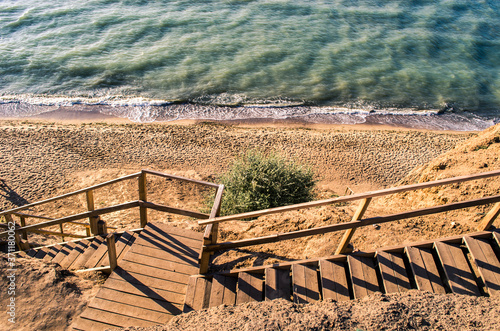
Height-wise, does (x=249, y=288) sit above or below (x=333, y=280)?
below

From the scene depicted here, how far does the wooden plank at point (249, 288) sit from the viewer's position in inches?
178

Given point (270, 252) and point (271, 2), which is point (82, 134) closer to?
point (270, 252)

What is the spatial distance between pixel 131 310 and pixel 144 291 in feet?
1.09

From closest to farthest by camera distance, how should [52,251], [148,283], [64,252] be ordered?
1. [148,283]
2. [64,252]
3. [52,251]

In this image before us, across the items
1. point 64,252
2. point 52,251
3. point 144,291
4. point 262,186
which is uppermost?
point 144,291

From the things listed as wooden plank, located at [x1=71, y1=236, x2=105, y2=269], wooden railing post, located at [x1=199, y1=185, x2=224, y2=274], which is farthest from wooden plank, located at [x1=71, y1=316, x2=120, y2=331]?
wooden plank, located at [x1=71, y1=236, x2=105, y2=269]

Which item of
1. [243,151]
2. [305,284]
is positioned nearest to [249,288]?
[305,284]

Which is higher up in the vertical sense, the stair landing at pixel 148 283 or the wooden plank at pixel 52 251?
the stair landing at pixel 148 283

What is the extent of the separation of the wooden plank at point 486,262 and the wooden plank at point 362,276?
1243mm

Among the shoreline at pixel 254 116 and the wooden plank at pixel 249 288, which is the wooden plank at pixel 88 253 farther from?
the shoreline at pixel 254 116

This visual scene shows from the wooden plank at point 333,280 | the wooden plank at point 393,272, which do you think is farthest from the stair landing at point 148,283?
the wooden plank at point 393,272

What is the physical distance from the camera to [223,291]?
4727 mm

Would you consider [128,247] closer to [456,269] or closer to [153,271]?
[153,271]

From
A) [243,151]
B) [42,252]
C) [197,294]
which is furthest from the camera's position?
[243,151]
